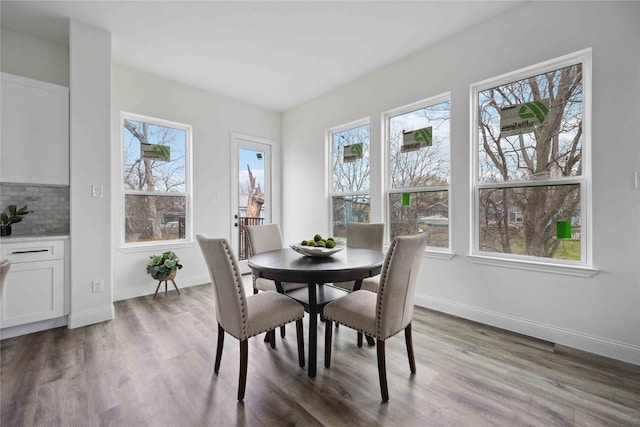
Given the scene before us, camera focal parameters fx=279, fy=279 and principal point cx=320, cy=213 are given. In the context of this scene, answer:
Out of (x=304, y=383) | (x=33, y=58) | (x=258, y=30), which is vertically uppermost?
(x=258, y=30)

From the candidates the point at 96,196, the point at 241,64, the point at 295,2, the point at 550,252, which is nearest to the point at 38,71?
the point at 96,196

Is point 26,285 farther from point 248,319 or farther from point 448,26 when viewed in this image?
point 448,26

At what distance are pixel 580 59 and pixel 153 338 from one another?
4.22 m

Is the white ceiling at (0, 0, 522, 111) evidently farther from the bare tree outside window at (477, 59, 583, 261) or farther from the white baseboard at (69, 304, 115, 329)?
the white baseboard at (69, 304, 115, 329)

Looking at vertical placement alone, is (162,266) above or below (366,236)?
below

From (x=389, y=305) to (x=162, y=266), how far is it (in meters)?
2.96

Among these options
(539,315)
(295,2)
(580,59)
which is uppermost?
(295,2)

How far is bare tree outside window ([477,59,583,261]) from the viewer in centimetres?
228

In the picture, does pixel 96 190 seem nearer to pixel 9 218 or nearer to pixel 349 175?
pixel 9 218

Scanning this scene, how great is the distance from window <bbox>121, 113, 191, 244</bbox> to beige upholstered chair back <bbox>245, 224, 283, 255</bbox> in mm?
1690

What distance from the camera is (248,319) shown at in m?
1.70

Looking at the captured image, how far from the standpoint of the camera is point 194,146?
404cm

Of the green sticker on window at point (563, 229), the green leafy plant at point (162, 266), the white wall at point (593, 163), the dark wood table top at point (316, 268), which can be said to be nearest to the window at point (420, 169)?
the white wall at point (593, 163)

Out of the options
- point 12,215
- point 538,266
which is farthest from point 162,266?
point 538,266
